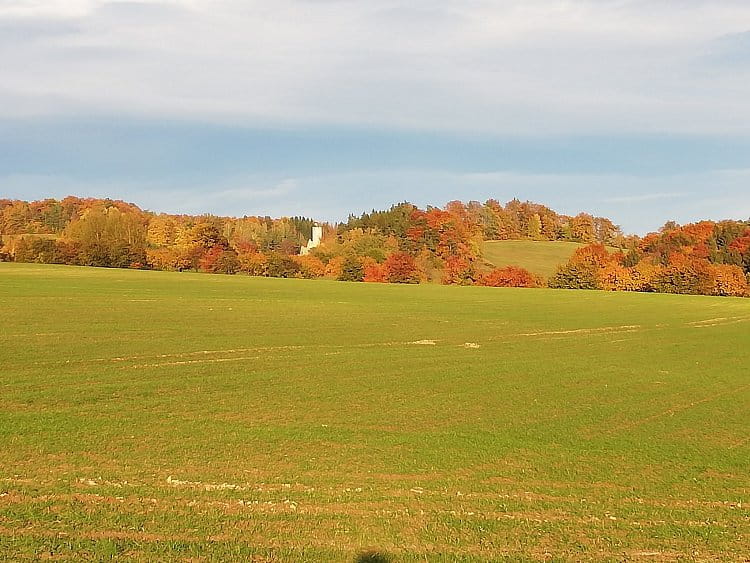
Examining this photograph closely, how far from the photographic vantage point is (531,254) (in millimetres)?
129875

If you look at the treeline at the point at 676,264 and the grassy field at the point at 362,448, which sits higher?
the treeline at the point at 676,264

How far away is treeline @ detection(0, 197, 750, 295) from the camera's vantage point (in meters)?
98.7

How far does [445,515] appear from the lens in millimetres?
9758

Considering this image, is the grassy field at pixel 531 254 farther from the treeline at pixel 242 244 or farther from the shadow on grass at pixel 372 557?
the shadow on grass at pixel 372 557

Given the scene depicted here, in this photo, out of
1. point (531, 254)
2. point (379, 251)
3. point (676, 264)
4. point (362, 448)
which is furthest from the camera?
point (531, 254)

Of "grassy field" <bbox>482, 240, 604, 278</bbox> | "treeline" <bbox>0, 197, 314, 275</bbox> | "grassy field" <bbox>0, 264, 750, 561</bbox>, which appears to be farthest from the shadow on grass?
"grassy field" <bbox>482, 240, 604, 278</bbox>

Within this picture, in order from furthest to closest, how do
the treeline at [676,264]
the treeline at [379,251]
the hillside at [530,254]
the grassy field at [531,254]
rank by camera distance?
the grassy field at [531,254] < the hillside at [530,254] < the treeline at [379,251] < the treeline at [676,264]

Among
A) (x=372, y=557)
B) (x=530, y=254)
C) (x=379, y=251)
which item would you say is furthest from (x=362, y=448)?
(x=530, y=254)

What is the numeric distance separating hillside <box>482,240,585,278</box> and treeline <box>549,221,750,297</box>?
779 cm

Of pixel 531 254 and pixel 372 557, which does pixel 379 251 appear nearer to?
pixel 531 254

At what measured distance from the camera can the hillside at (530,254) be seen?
117 m

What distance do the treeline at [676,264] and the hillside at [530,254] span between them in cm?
779

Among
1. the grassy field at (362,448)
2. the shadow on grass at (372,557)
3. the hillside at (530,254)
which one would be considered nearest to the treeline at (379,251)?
the hillside at (530,254)

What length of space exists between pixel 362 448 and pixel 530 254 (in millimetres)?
120249
